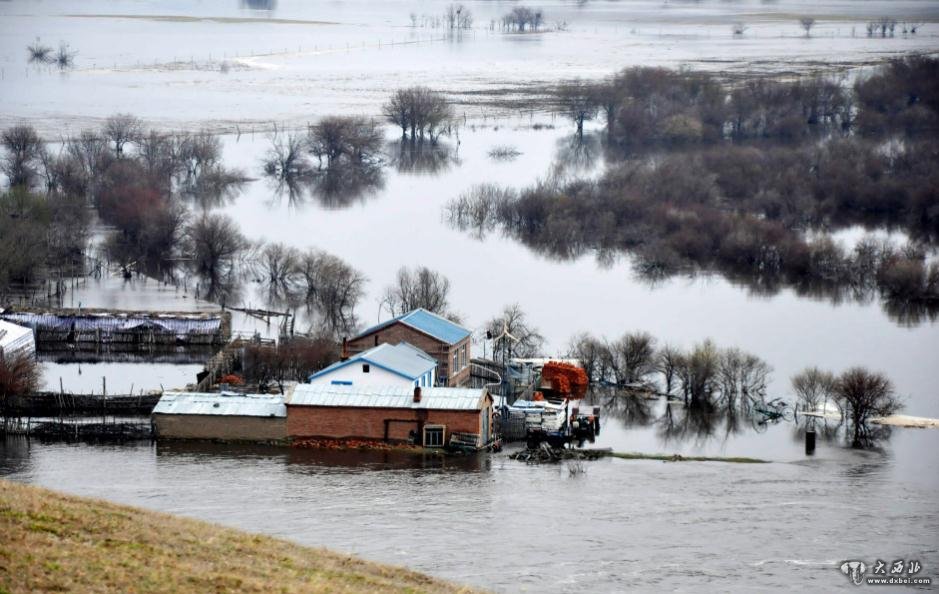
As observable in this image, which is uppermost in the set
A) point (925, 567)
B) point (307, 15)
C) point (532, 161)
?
point (307, 15)

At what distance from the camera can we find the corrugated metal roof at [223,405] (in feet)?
61.4

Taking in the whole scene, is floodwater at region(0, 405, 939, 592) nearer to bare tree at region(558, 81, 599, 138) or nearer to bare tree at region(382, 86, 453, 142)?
bare tree at region(382, 86, 453, 142)

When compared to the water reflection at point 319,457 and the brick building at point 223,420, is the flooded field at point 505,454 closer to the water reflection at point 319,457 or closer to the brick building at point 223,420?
the water reflection at point 319,457

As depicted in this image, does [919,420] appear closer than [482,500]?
No

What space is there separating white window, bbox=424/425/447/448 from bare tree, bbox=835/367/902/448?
5.13m

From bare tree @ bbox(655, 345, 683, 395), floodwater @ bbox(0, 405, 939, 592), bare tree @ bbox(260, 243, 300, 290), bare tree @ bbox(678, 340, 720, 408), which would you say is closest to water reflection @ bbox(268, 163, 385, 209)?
bare tree @ bbox(260, 243, 300, 290)

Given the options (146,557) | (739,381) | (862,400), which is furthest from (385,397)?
(146,557)

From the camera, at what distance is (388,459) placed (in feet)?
59.2

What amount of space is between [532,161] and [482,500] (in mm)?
30819

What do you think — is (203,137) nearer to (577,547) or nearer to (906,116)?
(906,116)

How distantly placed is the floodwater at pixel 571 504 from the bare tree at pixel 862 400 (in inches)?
18.6

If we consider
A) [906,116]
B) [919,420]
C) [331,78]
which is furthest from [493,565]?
[331,78]

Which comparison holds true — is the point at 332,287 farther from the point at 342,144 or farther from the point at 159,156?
the point at 342,144

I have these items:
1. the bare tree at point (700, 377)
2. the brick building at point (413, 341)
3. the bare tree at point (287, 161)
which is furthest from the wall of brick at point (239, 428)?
the bare tree at point (287, 161)
